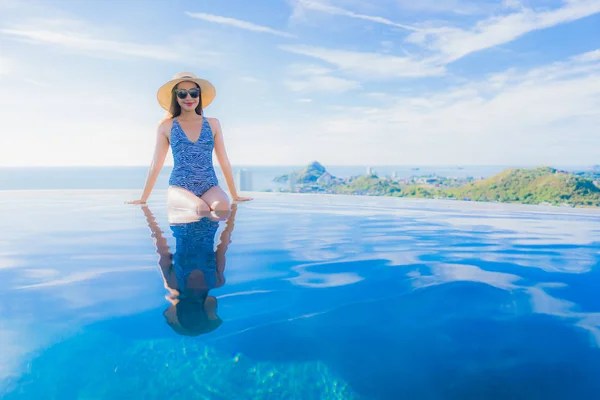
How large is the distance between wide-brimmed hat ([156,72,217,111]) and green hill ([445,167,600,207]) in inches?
709

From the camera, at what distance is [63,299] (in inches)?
90.4

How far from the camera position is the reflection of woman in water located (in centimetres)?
191

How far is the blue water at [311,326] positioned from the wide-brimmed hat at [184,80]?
8.90ft

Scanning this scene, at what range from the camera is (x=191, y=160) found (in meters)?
5.81

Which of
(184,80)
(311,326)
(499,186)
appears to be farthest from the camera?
(499,186)

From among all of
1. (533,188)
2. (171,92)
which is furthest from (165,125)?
(533,188)

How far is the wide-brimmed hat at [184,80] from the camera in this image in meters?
5.53

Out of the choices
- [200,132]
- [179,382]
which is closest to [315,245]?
[179,382]

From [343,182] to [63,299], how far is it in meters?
31.3

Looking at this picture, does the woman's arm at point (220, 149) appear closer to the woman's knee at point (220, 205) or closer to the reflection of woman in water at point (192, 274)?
the woman's knee at point (220, 205)

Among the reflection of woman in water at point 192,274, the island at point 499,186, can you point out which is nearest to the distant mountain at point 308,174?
the island at point 499,186

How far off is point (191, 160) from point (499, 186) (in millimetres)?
32907

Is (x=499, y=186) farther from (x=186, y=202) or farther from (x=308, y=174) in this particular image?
(x=186, y=202)

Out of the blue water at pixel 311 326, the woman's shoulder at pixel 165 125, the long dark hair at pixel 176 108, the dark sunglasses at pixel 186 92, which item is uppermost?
the dark sunglasses at pixel 186 92
